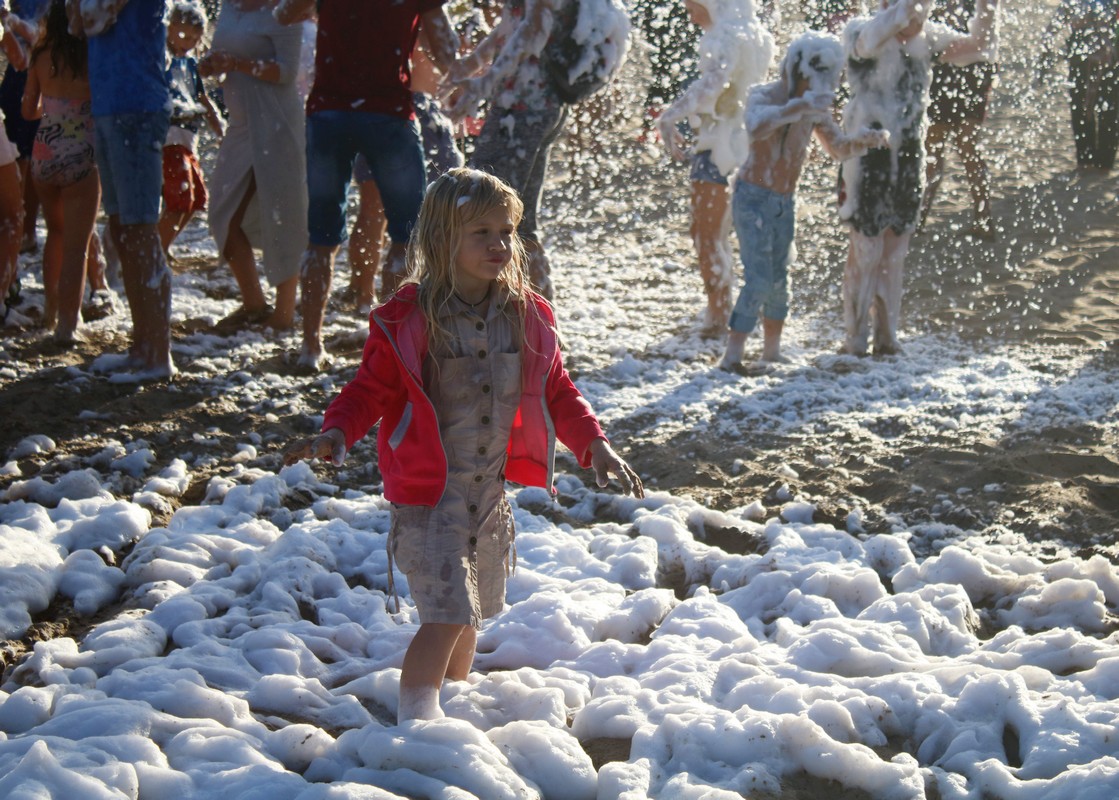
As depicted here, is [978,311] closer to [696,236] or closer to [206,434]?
[696,236]

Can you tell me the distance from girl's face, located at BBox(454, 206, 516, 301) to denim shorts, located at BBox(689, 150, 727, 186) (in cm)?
405

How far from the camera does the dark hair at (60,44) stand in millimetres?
5090

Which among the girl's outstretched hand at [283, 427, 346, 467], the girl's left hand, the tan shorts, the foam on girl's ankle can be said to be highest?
the girl's left hand

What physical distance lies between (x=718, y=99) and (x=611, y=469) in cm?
435

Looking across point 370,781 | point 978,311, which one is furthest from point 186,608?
point 978,311

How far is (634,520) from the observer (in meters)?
4.20

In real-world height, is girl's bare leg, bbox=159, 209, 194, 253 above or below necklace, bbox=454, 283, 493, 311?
above

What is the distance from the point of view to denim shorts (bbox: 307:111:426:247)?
5.04 meters

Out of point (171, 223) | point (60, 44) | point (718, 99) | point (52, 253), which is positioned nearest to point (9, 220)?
point (52, 253)

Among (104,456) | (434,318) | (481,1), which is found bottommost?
(104,456)

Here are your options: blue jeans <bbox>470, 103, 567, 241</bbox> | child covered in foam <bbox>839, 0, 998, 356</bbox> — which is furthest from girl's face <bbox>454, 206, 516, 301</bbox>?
child covered in foam <bbox>839, 0, 998, 356</bbox>

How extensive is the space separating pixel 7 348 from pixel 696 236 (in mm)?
3777

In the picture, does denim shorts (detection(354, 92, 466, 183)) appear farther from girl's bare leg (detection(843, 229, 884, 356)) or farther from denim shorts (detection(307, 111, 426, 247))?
girl's bare leg (detection(843, 229, 884, 356))

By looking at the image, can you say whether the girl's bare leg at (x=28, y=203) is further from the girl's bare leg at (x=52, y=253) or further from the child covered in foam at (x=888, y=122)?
the child covered in foam at (x=888, y=122)
